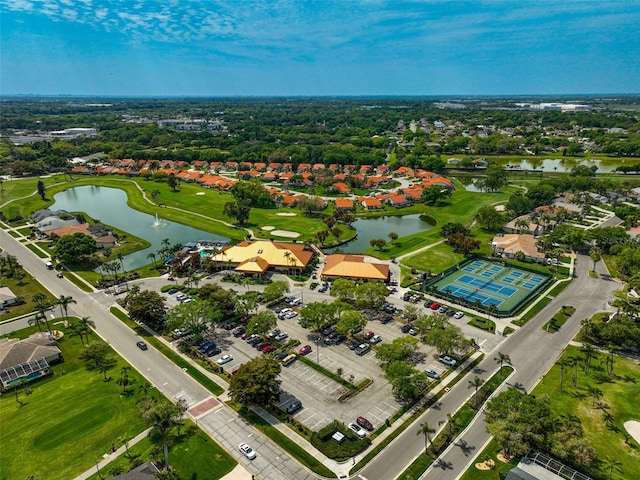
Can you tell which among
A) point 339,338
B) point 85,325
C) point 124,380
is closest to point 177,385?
point 124,380

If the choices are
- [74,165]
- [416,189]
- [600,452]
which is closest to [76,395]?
[600,452]

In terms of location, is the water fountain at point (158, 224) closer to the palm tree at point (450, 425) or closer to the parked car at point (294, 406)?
the parked car at point (294, 406)

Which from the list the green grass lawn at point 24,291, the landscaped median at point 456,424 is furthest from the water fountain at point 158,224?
the landscaped median at point 456,424

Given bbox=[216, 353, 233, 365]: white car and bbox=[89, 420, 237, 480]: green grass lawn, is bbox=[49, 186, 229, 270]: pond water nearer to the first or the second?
bbox=[216, 353, 233, 365]: white car

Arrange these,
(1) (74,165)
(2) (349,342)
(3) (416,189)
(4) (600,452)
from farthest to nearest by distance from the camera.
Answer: (1) (74,165) → (3) (416,189) → (2) (349,342) → (4) (600,452)

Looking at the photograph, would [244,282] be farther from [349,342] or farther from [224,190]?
[224,190]

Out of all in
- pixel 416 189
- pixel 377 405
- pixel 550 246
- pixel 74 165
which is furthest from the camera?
pixel 74 165

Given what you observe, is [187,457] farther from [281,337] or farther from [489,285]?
[489,285]
